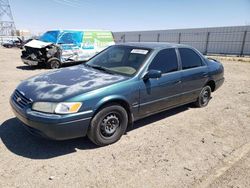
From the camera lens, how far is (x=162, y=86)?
4.18m

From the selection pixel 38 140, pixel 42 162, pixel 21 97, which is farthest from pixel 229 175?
pixel 21 97

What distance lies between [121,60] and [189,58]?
1.71 metres

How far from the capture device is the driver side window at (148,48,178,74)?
4.17m

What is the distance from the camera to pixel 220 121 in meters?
4.84

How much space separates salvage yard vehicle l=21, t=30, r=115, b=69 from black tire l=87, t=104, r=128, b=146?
8695 mm

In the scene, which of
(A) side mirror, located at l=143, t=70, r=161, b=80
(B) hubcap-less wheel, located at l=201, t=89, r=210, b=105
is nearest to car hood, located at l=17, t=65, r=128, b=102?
(A) side mirror, located at l=143, t=70, r=161, b=80

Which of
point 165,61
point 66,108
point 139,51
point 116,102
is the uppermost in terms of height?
point 139,51

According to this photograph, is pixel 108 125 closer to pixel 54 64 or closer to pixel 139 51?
pixel 139 51

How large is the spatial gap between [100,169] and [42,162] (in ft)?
2.74

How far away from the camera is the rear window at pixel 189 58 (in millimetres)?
4836

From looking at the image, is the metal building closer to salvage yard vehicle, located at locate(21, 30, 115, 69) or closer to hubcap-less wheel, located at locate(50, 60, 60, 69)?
salvage yard vehicle, located at locate(21, 30, 115, 69)

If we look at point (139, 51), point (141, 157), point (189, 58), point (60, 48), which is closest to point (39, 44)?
point (60, 48)

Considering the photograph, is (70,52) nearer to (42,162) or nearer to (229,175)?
(42,162)

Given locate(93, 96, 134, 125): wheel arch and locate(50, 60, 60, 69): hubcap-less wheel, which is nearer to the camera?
locate(93, 96, 134, 125): wheel arch
